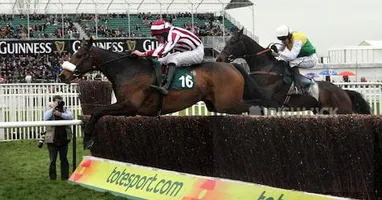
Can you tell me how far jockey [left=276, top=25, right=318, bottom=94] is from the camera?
963cm

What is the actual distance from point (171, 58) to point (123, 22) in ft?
106

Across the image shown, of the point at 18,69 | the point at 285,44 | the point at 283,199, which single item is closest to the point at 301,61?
the point at 285,44

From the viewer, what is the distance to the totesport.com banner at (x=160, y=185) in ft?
17.2

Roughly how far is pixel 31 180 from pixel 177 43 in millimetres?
3094

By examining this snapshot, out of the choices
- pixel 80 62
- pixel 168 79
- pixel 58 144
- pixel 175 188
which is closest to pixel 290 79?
pixel 168 79

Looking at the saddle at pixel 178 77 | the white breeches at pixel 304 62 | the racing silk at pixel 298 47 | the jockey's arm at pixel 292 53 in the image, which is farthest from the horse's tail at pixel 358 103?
the saddle at pixel 178 77

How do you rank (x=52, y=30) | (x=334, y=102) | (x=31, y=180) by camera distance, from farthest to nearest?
(x=52, y=30) → (x=334, y=102) → (x=31, y=180)

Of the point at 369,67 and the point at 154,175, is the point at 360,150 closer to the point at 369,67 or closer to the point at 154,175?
the point at 154,175

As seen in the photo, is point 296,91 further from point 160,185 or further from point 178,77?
point 160,185

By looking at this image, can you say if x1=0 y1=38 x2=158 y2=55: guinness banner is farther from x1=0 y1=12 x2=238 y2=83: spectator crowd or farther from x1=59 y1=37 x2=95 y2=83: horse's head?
x1=59 y1=37 x2=95 y2=83: horse's head

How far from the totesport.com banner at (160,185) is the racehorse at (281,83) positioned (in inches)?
103

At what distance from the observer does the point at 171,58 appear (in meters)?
7.81

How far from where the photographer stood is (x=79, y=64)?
793 centimetres

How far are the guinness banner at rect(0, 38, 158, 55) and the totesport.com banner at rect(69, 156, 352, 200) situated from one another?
62.5 ft
